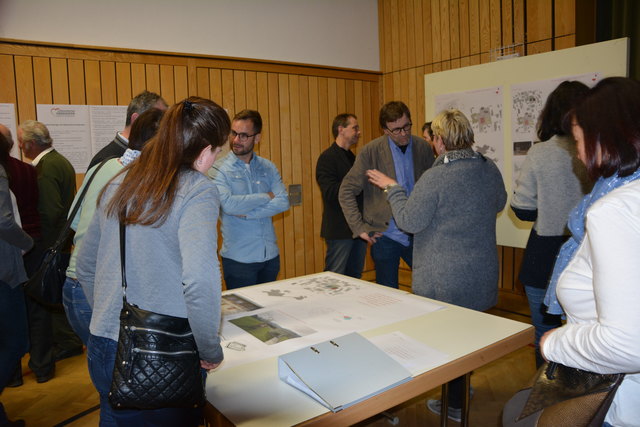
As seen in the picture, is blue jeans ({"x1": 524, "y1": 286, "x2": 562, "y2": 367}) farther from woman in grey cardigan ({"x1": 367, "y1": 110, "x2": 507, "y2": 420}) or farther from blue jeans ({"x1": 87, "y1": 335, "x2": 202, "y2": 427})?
blue jeans ({"x1": 87, "y1": 335, "x2": 202, "y2": 427})

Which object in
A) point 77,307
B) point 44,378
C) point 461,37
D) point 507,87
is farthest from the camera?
point 461,37

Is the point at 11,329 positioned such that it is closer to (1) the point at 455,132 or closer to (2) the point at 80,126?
(2) the point at 80,126

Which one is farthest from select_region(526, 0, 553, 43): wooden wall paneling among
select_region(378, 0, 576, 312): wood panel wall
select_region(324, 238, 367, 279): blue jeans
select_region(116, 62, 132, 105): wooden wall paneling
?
select_region(116, 62, 132, 105): wooden wall paneling

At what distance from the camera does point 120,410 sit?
1.31 m

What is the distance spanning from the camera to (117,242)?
1.34m

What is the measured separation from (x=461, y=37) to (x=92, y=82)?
3.68 metres

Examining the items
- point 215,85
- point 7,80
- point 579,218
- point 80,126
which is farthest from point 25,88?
point 579,218

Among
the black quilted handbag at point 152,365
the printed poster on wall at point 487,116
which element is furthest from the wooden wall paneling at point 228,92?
the black quilted handbag at point 152,365

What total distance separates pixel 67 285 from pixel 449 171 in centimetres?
171

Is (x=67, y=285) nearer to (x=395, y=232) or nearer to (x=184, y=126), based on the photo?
(x=184, y=126)

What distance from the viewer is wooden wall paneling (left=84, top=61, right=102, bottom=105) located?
4.17m

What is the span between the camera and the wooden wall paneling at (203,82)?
4.71 m

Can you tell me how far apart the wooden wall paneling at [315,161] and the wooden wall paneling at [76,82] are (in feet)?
7.70

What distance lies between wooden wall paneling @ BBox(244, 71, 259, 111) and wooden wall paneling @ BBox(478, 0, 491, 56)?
2374mm
